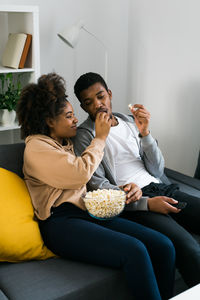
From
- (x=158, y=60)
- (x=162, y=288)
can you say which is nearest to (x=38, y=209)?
(x=162, y=288)

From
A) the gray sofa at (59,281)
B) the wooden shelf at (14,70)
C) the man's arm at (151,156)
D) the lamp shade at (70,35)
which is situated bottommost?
the gray sofa at (59,281)

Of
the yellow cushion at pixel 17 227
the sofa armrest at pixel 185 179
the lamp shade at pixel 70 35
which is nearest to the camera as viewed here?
the yellow cushion at pixel 17 227

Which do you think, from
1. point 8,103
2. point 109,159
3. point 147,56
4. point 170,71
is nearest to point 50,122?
point 109,159

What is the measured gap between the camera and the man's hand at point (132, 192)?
170 cm

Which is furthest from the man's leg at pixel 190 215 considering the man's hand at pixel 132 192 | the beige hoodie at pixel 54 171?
the beige hoodie at pixel 54 171

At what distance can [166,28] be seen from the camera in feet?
9.25

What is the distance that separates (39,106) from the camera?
171 cm

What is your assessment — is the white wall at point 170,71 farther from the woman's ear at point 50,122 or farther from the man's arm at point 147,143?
the woman's ear at point 50,122

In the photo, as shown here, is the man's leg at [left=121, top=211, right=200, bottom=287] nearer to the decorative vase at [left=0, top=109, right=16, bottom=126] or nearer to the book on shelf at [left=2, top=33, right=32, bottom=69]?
the decorative vase at [left=0, top=109, right=16, bottom=126]

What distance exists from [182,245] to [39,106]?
0.79 metres

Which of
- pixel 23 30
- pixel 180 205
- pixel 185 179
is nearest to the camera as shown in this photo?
pixel 180 205

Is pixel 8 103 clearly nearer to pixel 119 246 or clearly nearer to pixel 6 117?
pixel 6 117

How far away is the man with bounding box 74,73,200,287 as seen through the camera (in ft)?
5.54

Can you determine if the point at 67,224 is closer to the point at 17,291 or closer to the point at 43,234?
the point at 43,234
